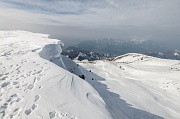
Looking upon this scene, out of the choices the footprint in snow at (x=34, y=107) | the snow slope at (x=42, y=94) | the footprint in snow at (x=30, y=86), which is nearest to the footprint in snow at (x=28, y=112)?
the snow slope at (x=42, y=94)

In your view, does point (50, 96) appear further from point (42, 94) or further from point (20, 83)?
point (20, 83)

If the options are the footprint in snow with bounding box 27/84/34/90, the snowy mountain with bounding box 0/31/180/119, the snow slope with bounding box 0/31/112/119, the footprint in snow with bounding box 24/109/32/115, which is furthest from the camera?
the footprint in snow with bounding box 27/84/34/90

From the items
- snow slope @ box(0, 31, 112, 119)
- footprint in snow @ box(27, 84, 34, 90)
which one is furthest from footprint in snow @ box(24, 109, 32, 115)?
footprint in snow @ box(27, 84, 34, 90)

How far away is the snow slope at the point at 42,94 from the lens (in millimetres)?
8234

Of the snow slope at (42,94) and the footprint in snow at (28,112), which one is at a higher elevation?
the snow slope at (42,94)

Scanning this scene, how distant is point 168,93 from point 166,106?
6103 mm

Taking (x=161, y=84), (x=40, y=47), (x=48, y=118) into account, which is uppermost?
(x=40, y=47)

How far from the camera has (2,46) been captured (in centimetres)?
1845

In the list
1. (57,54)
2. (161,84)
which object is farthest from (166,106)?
(57,54)

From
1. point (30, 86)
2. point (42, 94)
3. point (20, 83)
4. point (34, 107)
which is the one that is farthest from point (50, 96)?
point (20, 83)

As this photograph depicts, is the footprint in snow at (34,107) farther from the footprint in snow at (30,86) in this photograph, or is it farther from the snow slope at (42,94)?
the footprint in snow at (30,86)

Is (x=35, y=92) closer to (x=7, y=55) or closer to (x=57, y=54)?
(x=7, y=55)

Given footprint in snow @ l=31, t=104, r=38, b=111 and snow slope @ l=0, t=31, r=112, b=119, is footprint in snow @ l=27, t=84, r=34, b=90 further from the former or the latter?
footprint in snow @ l=31, t=104, r=38, b=111

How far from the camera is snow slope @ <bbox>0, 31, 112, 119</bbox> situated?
8.23 meters
